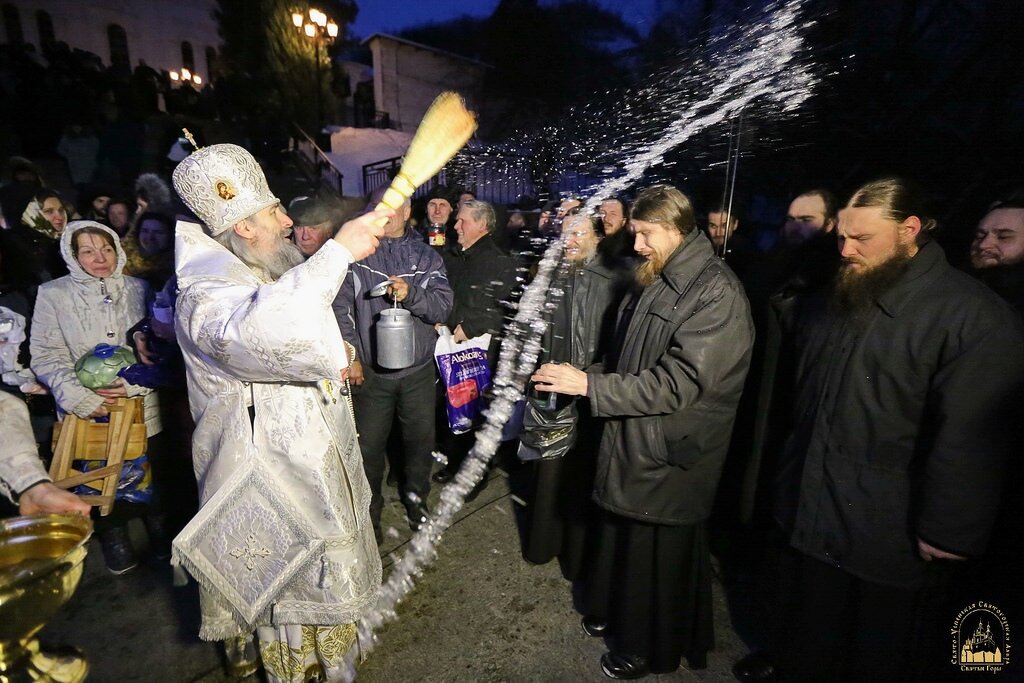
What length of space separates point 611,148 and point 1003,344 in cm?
723

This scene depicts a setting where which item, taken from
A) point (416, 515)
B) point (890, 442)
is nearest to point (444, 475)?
point (416, 515)

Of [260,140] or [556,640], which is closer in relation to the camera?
[556,640]

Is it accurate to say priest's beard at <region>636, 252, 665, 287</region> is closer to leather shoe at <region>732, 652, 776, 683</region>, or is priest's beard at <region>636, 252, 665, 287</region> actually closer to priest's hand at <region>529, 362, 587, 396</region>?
priest's hand at <region>529, 362, 587, 396</region>

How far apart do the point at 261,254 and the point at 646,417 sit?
2.00 m

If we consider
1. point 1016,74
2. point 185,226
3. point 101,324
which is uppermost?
point 1016,74

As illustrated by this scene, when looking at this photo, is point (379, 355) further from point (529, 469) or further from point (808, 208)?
point (808, 208)

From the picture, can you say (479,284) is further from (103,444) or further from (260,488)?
(103,444)

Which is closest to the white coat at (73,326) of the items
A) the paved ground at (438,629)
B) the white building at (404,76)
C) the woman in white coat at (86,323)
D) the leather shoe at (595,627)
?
the woman in white coat at (86,323)

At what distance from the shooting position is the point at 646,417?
8.16 feet

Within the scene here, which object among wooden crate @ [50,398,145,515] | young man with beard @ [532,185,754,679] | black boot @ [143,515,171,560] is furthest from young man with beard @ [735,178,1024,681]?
black boot @ [143,515,171,560]

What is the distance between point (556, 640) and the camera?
2.96 meters

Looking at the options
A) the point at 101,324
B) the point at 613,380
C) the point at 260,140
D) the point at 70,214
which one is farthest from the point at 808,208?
the point at 260,140

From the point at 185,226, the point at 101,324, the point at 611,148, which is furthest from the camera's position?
the point at 611,148

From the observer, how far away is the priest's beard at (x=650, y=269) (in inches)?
102
